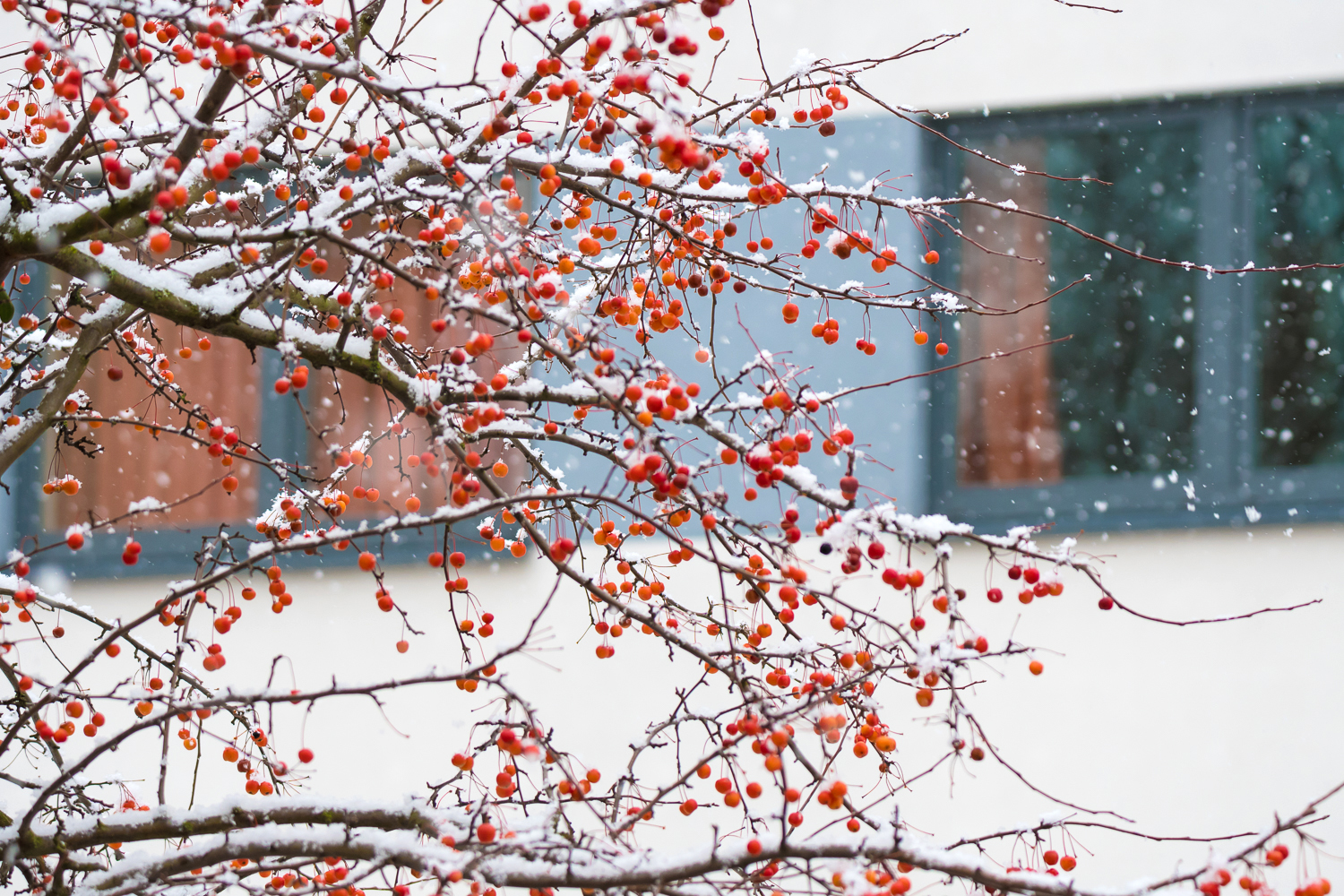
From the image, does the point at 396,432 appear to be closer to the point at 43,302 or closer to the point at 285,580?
the point at 285,580

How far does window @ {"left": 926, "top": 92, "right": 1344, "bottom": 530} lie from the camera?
442 cm

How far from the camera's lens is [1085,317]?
4.64 metres

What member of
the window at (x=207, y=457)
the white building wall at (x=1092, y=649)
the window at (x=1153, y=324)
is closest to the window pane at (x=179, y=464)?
the window at (x=207, y=457)

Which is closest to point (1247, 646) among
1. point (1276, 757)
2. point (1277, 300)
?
point (1276, 757)

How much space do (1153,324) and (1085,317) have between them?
28 cm

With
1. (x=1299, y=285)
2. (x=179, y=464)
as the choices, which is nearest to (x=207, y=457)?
(x=179, y=464)

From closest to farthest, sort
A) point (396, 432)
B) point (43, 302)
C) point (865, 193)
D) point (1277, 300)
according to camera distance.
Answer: point (396, 432) → point (865, 193) → point (1277, 300) → point (43, 302)

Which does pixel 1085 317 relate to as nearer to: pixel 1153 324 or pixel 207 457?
pixel 1153 324

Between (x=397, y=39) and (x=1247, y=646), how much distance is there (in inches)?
152

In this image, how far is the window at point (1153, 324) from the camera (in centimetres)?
442

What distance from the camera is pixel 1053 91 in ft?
14.8

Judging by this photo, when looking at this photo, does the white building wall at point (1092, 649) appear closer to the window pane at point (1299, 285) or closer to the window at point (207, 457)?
the window pane at point (1299, 285)

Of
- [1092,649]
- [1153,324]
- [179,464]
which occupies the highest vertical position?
[1153,324]

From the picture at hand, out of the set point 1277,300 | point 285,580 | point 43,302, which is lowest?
point 285,580
